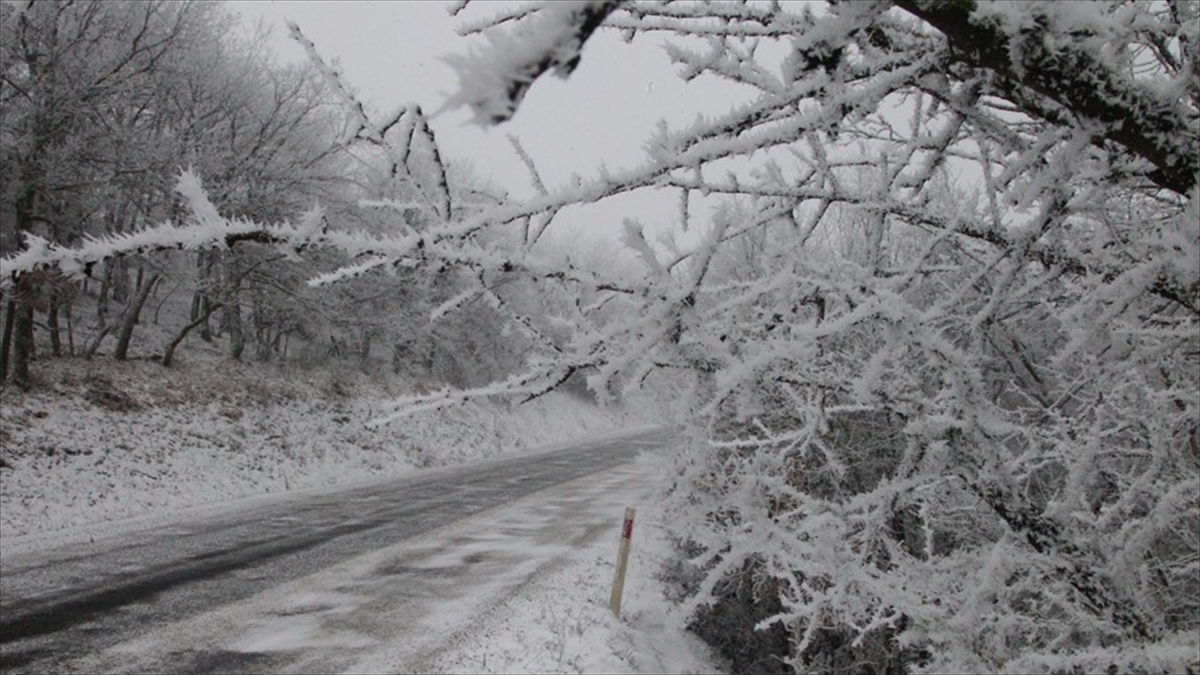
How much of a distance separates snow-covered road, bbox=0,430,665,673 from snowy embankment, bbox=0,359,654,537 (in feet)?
5.92

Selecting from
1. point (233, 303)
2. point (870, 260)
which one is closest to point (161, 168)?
point (233, 303)

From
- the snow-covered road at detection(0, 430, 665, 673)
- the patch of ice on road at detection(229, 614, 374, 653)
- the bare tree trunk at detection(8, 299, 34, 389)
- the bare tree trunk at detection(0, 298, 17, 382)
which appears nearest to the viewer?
the snow-covered road at detection(0, 430, 665, 673)

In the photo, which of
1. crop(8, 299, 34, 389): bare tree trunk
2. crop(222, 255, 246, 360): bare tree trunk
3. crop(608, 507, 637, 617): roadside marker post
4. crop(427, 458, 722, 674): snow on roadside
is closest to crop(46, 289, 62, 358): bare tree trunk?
crop(8, 299, 34, 389): bare tree trunk

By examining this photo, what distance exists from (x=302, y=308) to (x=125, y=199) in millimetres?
5373

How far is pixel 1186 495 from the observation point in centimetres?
209

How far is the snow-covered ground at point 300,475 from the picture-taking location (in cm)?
671

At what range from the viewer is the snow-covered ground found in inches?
264

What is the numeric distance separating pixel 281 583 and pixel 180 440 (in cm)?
993

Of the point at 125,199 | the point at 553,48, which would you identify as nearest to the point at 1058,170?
the point at 553,48

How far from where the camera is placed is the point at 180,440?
1606 centimetres

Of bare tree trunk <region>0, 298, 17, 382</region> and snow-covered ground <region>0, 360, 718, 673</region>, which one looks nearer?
snow-covered ground <region>0, 360, 718, 673</region>

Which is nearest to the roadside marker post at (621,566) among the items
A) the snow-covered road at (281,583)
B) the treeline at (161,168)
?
the snow-covered road at (281,583)

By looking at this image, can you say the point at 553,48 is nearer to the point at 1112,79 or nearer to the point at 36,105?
the point at 1112,79

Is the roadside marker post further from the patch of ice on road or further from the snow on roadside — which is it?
the patch of ice on road
